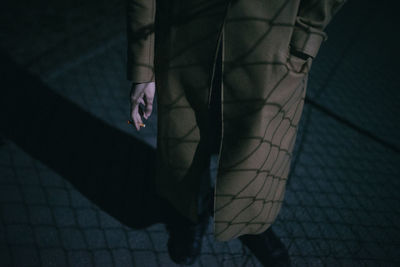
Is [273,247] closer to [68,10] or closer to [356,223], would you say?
[356,223]

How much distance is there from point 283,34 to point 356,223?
215cm

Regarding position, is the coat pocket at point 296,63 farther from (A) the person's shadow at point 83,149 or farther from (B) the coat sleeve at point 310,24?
(A) the person's shadow at point 83,149

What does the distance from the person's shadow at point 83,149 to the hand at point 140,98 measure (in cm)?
102

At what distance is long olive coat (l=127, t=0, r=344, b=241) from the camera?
1159 millimetres

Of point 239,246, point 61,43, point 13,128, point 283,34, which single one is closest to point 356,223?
point 239,246

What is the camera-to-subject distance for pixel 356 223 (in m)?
2.51

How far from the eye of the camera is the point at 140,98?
1.53 metres

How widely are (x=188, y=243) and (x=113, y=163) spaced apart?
1070 millimetres

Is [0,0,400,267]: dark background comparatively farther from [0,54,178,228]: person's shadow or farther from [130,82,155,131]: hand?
[130,82,155,131]: hand

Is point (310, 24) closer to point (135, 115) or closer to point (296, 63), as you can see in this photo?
point (296, 63)

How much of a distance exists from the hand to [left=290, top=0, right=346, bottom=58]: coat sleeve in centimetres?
77

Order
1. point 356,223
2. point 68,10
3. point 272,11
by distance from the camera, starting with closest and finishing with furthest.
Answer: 1. point 272,11
2. point 356,223
3. point 68,10

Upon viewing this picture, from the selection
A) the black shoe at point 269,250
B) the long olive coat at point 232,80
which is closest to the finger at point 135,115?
the long olive coat at point 232,80

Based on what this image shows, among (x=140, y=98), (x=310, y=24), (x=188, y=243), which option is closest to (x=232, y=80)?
(x=310, y=24)
